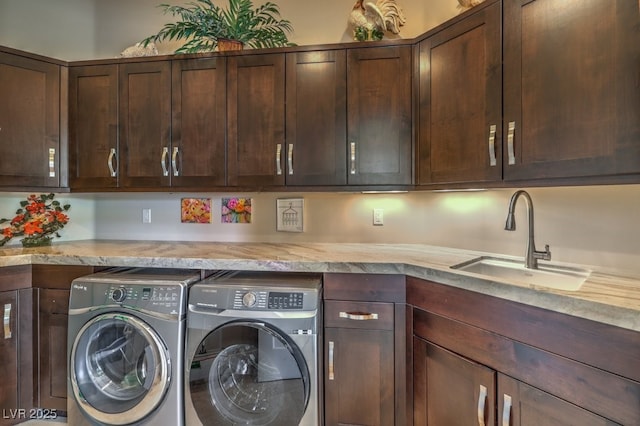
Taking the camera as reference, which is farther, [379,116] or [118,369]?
[379,116]

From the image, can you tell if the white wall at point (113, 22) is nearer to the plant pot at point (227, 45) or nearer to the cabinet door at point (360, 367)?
the plant pot at point (227, 45)

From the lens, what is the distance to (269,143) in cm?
208

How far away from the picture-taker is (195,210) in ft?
8.50

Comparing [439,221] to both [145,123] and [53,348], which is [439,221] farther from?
[53,348]

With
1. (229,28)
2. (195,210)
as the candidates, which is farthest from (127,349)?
(229,28)

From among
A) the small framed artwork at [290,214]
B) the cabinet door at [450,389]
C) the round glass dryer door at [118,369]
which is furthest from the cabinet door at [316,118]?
the round glass dryer door at [118,369]

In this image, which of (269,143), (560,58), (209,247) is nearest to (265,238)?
(209,247)

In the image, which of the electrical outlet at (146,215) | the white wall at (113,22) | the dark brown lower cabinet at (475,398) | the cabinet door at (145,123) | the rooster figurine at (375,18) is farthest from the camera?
the electrical outlet at (146,215)

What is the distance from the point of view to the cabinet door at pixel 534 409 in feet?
3.35

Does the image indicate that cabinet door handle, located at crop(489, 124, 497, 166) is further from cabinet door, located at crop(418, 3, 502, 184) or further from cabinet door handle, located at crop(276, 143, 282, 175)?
cabinet door handle, located at crop(276, 143, 282, 175)

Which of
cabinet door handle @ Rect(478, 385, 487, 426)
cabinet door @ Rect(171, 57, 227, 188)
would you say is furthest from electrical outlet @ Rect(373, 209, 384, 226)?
cabinet door handle @ Rect(478, 385, 487, 426)

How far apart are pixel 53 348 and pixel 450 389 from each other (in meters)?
2.13

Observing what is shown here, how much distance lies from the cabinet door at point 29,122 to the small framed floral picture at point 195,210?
31.8 inches

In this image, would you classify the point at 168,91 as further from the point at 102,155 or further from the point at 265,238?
the point at 265,238
